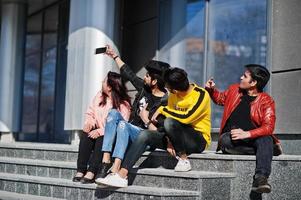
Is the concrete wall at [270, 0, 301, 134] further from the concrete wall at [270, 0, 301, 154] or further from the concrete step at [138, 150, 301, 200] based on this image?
the concrete step at [138, 150, 301, 200]

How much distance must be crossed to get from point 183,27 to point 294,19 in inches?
108

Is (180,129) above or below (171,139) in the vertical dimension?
above

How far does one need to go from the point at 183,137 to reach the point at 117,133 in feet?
2.36

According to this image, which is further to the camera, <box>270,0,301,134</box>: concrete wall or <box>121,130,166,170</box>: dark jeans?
<box>270,0,301,134</box>: concrete wall

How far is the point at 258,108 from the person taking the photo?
633 cm

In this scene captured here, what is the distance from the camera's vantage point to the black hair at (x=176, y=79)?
636 cm

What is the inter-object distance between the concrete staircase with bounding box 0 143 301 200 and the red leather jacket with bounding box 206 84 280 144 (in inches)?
12.9

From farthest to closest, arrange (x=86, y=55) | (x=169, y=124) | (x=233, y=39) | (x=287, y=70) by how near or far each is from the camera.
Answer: (x=86, y=55)
(x=233, y=39)
(x=287, y=70)
(x=169, y=124)

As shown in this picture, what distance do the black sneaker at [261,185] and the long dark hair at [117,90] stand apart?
2156mm

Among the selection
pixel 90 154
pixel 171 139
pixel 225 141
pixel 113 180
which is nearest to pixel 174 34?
pixel 90 154

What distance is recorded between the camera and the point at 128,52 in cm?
1159

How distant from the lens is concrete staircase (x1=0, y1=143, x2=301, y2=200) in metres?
5.87

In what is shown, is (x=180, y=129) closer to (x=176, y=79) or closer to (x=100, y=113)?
(x=176, y=79)

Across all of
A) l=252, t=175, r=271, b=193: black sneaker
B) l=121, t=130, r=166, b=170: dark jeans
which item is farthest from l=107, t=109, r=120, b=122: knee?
l=252, t=175, r=271, b=193: black sneaker
